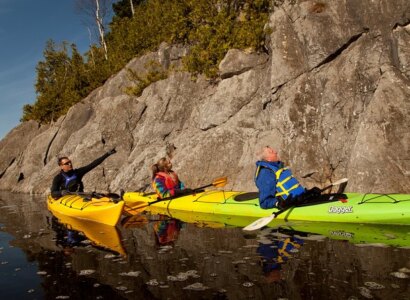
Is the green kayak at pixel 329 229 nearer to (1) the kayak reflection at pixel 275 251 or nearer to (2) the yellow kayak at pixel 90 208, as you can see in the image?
(1) the kayak reflection at pixel 275 251

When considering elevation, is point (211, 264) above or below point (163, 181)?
below

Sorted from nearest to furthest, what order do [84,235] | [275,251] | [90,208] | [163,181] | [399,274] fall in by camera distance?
1. [399,274]
2. [275,251]
3. [84,235]
4. [90,208]
5. [163,181]

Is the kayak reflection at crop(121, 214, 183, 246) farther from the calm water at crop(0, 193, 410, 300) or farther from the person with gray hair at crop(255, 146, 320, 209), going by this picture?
the person with gray hair at crop(255, 146, 320, 209)

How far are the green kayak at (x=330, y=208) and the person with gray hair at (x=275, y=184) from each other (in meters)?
0.32

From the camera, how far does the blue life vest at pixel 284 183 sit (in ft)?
25.6

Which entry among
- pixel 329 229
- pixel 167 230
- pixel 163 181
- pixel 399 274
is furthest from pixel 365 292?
pixel 163 181

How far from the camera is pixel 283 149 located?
1177 cm

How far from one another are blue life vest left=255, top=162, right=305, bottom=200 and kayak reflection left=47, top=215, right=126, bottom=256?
128 inches

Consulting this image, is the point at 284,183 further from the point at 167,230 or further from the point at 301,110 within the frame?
the point at 301,110

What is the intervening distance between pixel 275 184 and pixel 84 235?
4261mm

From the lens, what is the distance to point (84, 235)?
8.12 metres

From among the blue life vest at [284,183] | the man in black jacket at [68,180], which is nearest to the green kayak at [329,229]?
the blue life vest at [284,183]

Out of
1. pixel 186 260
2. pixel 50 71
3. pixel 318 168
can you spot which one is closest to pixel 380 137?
pixel 318 168

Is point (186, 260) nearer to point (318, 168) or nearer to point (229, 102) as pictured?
point (318, 168)
